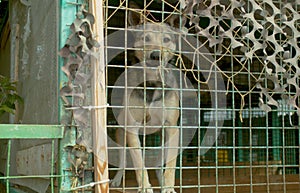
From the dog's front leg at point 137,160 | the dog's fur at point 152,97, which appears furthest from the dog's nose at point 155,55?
the dog's front leg at point 137,160

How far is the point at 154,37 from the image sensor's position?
3100 millimetres

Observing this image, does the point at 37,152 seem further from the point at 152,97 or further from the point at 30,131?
the point at 152,97

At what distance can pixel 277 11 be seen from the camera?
103 inches

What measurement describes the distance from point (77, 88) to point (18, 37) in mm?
2518

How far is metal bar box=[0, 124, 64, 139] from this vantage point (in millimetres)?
2219

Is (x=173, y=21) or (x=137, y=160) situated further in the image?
(x=137, y=160)

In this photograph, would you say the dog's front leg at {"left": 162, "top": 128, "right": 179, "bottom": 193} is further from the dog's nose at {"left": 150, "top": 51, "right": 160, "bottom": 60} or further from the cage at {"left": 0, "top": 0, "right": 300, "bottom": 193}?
the dog's nose at {"left": 150, "top": 51, "right": 160, "bottom": 60}

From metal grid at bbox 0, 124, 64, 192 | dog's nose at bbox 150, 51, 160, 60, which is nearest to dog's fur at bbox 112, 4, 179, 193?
dog's nose at bbox 150, 51, 160, 60

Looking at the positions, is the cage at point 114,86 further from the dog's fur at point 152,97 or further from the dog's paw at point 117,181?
the dog's paw at point 117,181

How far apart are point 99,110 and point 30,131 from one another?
34 cm

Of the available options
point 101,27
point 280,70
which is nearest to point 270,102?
point 280,70

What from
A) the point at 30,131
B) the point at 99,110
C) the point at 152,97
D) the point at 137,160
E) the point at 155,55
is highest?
the point at 155,55

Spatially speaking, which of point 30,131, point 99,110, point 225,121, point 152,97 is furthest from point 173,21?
point 225,121

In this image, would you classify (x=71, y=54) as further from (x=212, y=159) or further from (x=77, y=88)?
(x=212, y=159)
